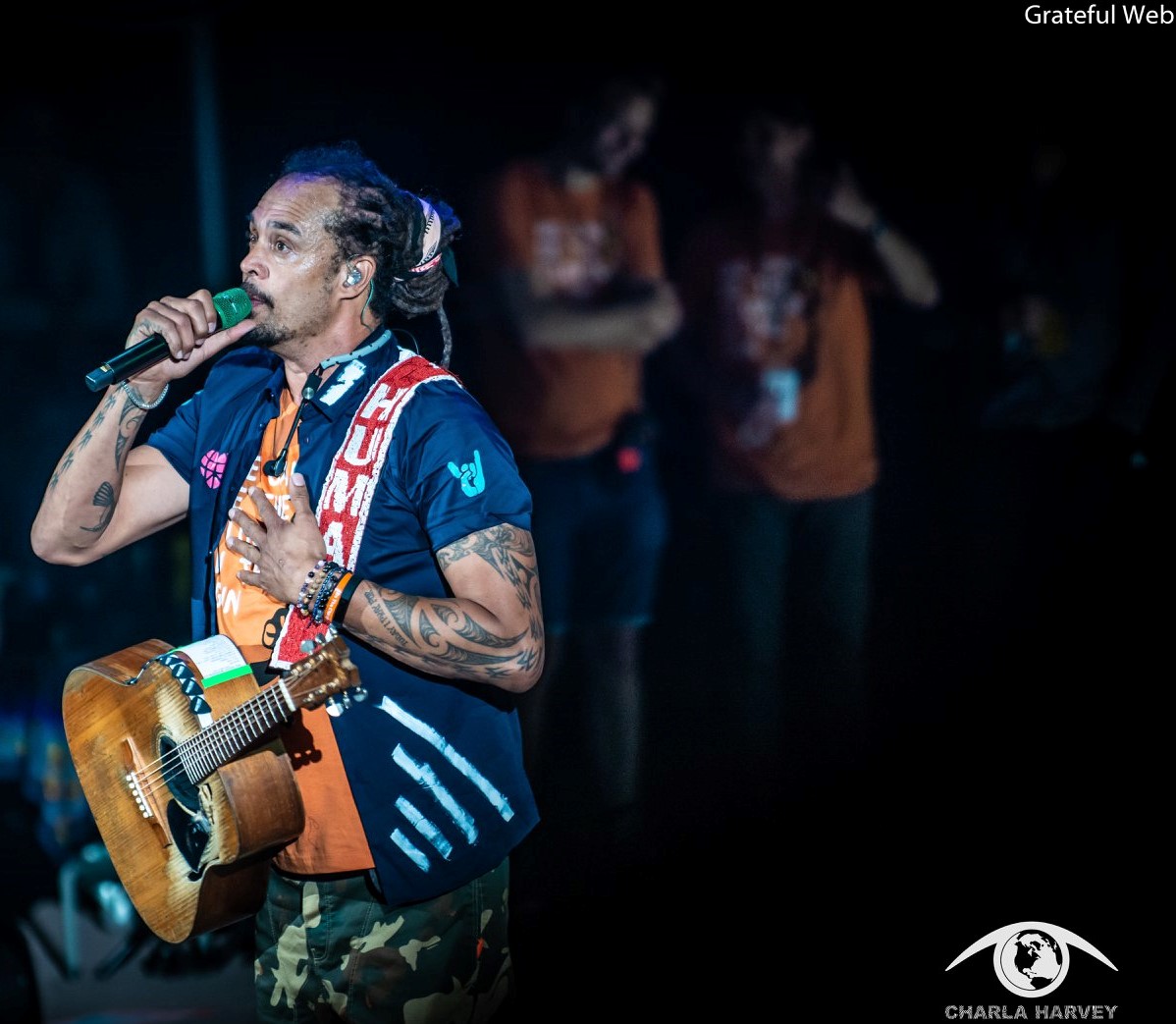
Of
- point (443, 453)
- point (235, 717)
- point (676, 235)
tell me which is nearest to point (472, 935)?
point (235, 717)

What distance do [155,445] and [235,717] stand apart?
0.62 meters

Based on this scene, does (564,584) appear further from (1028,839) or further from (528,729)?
(1028,839)

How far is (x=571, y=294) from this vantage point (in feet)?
10.4

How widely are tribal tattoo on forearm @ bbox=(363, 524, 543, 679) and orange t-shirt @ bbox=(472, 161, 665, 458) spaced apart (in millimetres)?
1335

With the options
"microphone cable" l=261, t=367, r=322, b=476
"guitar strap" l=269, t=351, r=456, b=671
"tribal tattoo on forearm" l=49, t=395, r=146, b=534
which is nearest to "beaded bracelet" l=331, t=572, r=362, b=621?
"guitar strap" l=269, t=351, r=456, b=671

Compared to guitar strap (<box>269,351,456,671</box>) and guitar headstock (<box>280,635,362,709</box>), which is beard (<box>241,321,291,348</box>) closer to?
guitar strap (<box>269,351,456,671</box>)

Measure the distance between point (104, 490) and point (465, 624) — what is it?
0.72 metres

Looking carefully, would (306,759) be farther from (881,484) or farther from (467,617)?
(881,484)

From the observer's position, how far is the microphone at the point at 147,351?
1.81 meters

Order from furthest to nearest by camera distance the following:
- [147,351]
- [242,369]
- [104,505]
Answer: [242,369]
[104,505]
[147,351]

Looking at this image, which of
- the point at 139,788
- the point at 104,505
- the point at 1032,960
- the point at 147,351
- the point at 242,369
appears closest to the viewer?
the point at 147,351

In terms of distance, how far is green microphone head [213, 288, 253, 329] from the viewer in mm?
1909

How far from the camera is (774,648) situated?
3.34 metres

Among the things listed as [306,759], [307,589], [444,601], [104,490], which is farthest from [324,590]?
[104,490]
